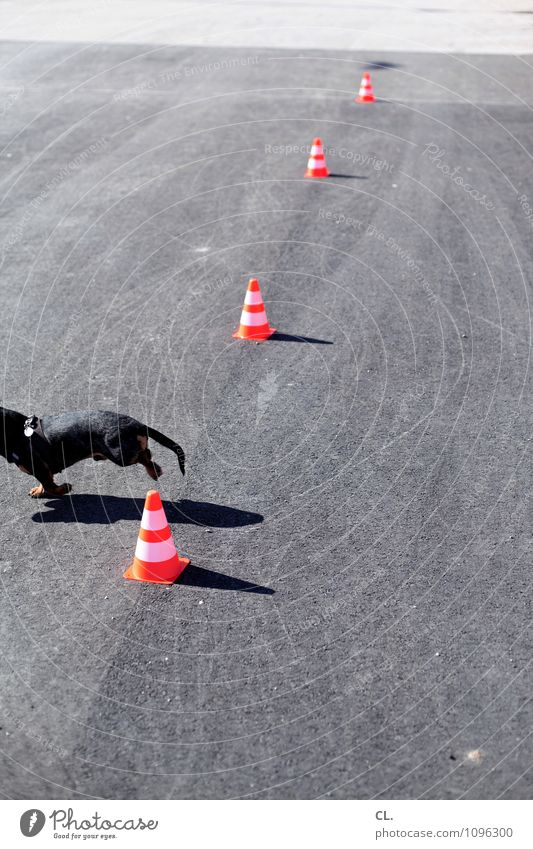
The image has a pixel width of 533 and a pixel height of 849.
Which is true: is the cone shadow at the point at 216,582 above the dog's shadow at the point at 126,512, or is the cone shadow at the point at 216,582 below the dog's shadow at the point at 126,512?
below

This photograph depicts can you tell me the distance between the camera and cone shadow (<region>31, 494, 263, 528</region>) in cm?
654

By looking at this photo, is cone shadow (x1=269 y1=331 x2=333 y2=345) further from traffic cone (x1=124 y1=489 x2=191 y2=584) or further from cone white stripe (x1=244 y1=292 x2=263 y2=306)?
traffic cone (x1=124 y1=489 x2=191 y2=584)

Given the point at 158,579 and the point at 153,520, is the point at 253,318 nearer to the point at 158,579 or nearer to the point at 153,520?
the point at 153,520

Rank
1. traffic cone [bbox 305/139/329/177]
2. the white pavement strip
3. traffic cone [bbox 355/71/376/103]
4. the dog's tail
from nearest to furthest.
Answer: the dog's tail
traffic cone [bbox 305/139/329/177]
traffic cone [bbox 355/71/376/103]
the white pavement strip

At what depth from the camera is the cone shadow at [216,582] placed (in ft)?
19.1

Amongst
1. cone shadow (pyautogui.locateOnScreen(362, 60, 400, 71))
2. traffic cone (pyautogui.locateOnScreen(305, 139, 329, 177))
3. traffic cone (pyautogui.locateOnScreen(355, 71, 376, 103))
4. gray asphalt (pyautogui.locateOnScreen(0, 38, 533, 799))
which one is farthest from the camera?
cone shadow (pyautogui.locateOnScreen(362, 60, 400, 71))

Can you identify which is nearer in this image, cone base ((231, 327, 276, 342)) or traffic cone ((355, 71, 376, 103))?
cone base ((231, 327, 276, 342))

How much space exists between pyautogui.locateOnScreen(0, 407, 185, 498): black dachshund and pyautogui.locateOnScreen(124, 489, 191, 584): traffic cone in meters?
0.76

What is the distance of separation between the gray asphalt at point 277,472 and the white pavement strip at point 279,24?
866 cm

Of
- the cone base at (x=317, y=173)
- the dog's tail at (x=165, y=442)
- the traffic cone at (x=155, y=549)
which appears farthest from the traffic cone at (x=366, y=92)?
the traffic cone at (x=155, y=549)

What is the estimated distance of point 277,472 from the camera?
281 inches

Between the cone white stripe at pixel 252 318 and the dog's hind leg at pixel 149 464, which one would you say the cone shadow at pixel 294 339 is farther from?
the dog's hind leg at pixel 149 464

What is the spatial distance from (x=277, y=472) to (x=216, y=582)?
1.45m

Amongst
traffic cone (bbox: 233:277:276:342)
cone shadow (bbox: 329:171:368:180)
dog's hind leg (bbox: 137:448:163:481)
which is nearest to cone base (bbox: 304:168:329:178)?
cone shadow (bbox: 329:171:368:180)
